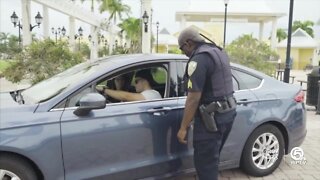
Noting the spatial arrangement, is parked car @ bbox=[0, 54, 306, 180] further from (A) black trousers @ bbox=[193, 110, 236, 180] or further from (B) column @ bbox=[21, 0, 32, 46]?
(B) column @ bbox=[21, 0, 32, 46]

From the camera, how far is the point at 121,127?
349cm

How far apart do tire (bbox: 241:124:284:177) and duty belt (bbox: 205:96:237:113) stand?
1.14 meters

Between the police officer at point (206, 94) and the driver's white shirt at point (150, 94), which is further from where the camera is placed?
the driver's white shirt at point (150, 94)

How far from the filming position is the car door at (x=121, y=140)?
3287mm

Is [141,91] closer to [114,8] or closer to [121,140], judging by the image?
[121,140]

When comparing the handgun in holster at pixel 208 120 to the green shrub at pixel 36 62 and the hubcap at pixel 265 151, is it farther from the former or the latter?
the green shrub at pixel 36 62

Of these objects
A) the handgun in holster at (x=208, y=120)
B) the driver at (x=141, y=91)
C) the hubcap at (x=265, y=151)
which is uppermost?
the driver at (x=141, y=91)

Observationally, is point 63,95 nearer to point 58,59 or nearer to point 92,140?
point 92,140

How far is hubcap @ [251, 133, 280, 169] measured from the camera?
4.55 m

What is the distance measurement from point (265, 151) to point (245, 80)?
96cm

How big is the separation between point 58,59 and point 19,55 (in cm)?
106

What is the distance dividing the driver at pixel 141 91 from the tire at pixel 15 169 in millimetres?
1164

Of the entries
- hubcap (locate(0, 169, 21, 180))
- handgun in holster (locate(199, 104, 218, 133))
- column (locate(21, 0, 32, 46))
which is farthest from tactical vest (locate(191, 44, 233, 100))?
column (locate(21, 0, 32, 46))

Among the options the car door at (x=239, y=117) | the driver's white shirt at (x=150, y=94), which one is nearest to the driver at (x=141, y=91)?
the driver's white shirt at (x=150, y=94)
